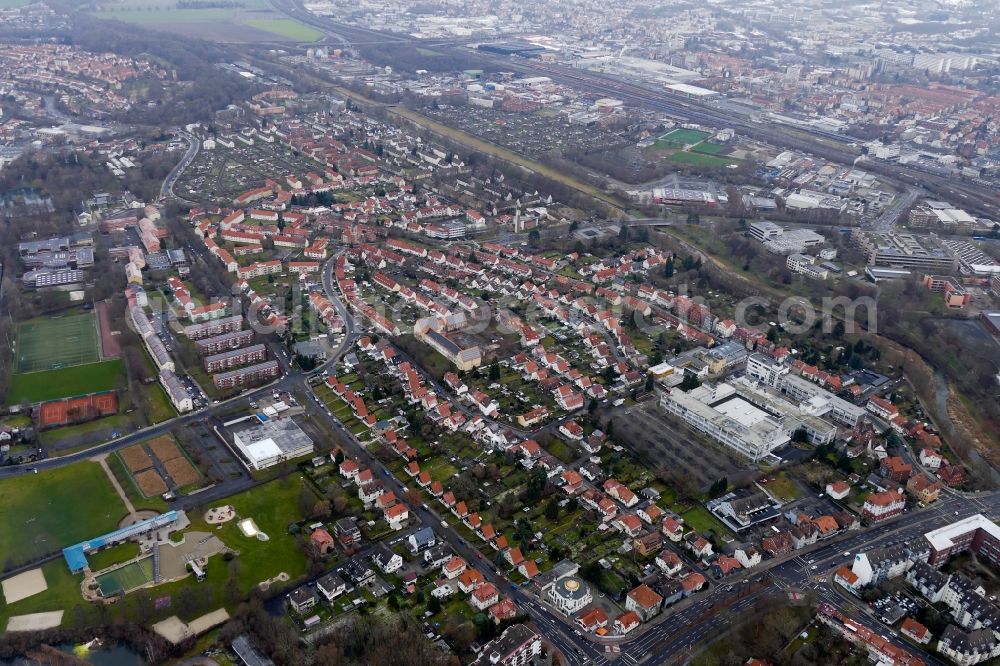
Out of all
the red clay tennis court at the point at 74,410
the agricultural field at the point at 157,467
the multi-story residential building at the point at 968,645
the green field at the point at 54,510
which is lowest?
the green field at the point at 54,510

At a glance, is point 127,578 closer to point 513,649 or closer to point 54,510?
point 54,510

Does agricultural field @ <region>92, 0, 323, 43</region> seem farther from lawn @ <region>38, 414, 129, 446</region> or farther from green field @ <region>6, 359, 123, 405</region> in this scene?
lawn @ <region>38, 414, 129, 446</region>

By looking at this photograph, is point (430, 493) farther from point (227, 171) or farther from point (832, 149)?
point (832, 149)

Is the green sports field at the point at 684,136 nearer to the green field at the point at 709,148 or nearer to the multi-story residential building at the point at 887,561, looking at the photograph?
the green field at the point at 709,148

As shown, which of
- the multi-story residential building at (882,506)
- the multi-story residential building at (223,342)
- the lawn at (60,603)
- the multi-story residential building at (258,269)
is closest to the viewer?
the lawn at (60,603)

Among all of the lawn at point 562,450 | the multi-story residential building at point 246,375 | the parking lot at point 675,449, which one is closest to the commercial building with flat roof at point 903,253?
the parking lot at point 675,449

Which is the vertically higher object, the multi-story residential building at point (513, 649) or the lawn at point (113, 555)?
the multi-story residential building at point (513, 649)

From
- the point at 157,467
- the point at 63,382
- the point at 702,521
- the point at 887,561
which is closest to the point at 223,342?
the point at 63,382
